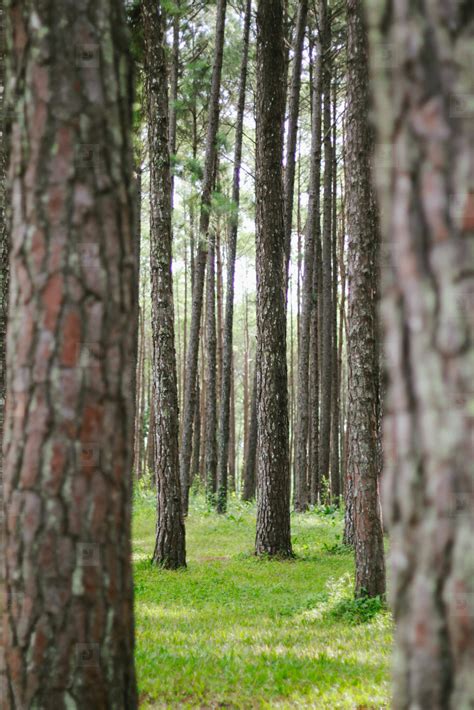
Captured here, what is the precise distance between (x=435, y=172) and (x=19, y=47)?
6.49ft

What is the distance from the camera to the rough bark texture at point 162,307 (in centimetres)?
1111

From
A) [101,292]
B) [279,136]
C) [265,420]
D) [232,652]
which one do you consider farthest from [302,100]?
[101,292]

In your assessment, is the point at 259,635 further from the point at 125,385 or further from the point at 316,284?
the point at 316,284

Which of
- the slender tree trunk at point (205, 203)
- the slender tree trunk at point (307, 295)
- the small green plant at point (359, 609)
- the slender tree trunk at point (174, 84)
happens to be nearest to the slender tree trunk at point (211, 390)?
the slender tree trunk at point (205, 203)

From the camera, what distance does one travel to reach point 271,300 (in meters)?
12.4

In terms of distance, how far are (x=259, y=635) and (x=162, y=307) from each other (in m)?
5.59

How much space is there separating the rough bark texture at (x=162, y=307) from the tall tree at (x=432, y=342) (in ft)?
30.7

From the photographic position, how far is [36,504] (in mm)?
2879

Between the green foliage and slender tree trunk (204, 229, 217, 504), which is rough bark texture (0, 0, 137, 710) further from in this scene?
slender tree trunk (204, 229, 217, 504)

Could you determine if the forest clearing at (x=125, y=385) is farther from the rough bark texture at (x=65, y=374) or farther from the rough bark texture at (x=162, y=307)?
the rough bark texture at (x=162, y=307)

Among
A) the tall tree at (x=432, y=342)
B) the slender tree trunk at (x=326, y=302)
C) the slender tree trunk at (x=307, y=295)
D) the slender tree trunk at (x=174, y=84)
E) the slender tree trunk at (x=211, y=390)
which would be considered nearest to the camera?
the tall tree at (x=432, y=342)

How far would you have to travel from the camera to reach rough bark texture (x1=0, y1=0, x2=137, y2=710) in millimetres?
2873

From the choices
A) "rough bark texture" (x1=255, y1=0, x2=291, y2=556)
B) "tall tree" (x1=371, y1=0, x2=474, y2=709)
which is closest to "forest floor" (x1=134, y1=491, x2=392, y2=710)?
"rough bark texture" (x1=255, y1=0, x2=291, y2=556)

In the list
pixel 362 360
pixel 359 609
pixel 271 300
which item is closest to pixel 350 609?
pixel 359 609
